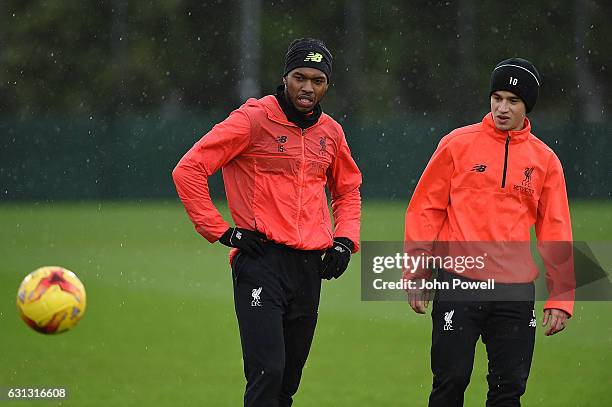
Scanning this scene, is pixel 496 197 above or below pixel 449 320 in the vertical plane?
above

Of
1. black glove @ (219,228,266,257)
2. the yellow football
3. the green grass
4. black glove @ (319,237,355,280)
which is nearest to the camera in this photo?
black glove @ (219,228,266,257)

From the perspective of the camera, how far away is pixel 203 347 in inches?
402

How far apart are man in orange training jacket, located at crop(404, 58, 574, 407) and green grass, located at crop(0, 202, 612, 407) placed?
7.43 feet

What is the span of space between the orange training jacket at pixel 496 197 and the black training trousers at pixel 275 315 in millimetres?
562

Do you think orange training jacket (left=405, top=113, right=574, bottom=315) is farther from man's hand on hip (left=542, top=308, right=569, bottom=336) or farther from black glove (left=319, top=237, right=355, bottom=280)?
black glove (left=319, top=237, right=355, bottom=280)

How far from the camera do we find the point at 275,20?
125 feet

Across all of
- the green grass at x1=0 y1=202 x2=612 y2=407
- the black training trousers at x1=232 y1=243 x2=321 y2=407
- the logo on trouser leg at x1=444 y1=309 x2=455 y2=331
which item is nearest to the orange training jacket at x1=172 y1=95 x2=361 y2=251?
the black training trousers at x1=232 y1=243 x2=321 y2=407

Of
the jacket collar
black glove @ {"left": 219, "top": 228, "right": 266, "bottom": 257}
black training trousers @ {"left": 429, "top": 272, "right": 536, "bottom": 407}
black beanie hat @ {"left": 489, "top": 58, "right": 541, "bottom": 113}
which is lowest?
black training trousers @ {"left": 429, "top": 272, "right": 536, "bottom": 407}

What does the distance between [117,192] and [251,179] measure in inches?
920

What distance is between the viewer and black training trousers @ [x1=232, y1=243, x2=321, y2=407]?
5.61 meters

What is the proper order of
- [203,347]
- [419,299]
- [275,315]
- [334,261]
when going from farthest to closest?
[203,347]
[334,261]
[419,299]
[275,315]

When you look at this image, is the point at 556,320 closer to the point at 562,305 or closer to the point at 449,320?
the point at 562,305

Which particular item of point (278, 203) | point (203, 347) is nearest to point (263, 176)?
point (278, 203)

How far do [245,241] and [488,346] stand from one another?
1.32 meters
